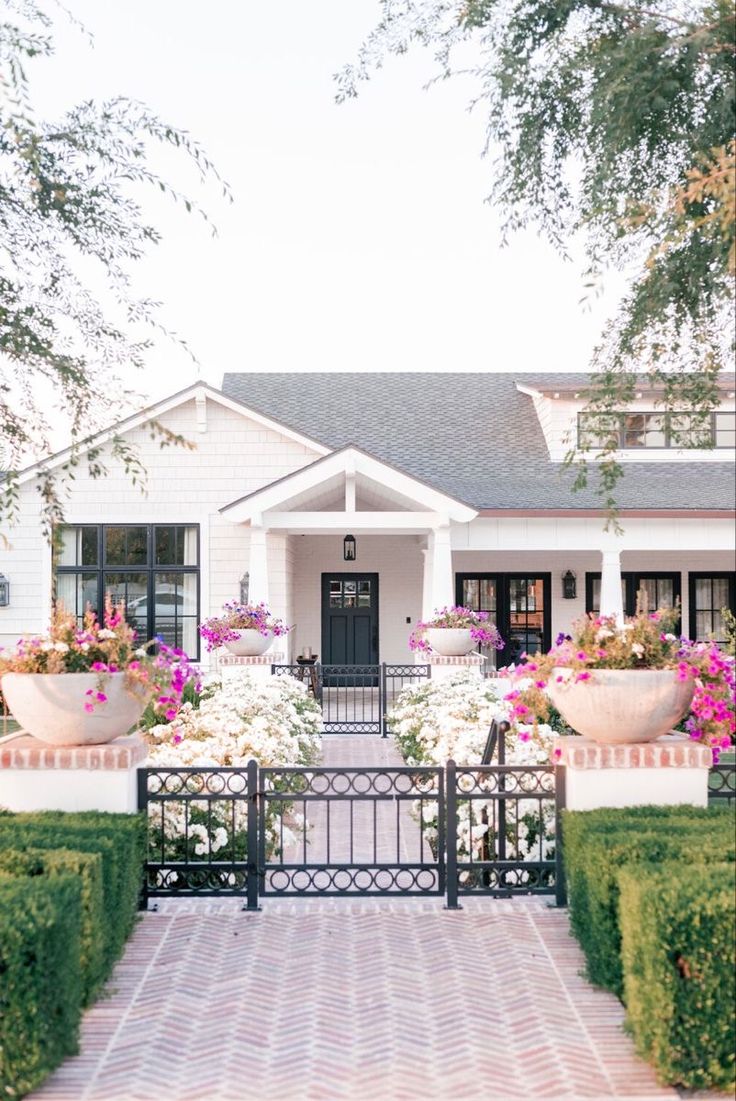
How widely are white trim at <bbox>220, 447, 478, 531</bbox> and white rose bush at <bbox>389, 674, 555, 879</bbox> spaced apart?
11.3 feet

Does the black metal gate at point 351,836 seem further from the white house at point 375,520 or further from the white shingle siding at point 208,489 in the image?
the white shingle siding at point 208,489

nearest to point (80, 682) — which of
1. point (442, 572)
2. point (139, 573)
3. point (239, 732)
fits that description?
point (239, 732)

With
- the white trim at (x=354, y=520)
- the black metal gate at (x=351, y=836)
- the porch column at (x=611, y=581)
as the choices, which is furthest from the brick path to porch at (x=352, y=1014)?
the porch column at (x=611, y=581)

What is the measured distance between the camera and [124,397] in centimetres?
720

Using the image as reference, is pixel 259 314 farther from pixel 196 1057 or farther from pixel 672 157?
pixel 196 1057

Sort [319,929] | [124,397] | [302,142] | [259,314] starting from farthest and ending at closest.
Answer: [259,314] → [302,142] → [124,397] → [319,929]

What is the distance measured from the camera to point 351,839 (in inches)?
267

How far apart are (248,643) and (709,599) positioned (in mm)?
10632

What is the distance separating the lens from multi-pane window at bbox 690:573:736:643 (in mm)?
22344

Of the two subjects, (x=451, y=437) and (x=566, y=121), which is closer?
(x=566, y=121)

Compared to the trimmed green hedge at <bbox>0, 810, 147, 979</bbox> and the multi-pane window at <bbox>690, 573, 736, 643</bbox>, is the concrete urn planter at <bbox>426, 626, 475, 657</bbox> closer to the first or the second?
the multi-pane window at <bbox>690, 573, 736, 643</bbox>

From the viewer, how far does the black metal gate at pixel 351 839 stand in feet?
22.4

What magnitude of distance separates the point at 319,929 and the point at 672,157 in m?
5.74

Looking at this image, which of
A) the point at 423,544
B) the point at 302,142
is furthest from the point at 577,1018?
the point at 423,544
